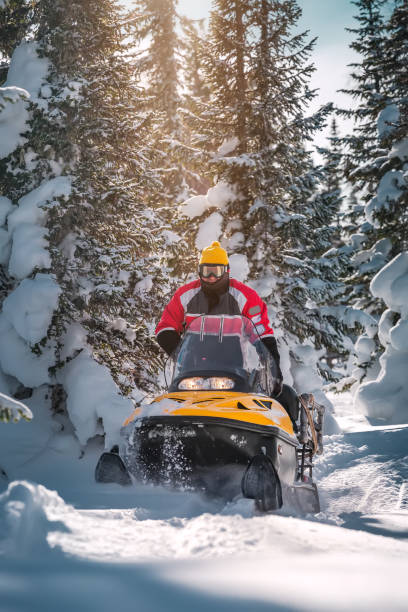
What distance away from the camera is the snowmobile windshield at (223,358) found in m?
5.67

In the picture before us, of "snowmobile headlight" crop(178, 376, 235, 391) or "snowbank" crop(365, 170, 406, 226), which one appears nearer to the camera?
"snowmobile headlight" crop(178, 376, 235, 391)

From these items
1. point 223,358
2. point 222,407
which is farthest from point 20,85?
point 222,407

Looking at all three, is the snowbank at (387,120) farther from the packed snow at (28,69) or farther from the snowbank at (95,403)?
the snowbank at (95,403)

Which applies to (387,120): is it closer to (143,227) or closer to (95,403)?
(143,227)

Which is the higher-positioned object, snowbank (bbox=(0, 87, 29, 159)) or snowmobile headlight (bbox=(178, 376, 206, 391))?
snowbank (bbox=(0, 87, 29, 159))

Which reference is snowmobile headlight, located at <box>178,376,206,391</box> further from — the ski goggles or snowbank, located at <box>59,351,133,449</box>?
snowbank, located at <box>59,351,133,449</box>

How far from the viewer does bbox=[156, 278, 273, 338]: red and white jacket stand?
6426 mm

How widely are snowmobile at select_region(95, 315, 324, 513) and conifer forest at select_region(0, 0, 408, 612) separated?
402 millimetres

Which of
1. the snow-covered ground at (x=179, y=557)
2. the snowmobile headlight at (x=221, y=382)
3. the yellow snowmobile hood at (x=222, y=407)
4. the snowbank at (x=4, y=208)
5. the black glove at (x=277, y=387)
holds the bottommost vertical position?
the snow-covered ground at (x=179, y=557)

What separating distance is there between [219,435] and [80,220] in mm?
5626

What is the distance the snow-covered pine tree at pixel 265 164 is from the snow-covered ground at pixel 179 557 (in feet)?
30.1

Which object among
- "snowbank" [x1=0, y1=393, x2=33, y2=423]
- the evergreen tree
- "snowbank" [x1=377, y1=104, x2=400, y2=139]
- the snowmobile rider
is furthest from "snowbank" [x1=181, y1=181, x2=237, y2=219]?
"snowbank" [x1=0, y1=393, x2=33, y2=423]

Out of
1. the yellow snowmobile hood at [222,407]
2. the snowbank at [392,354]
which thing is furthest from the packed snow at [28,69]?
the snowbank at [392,354]

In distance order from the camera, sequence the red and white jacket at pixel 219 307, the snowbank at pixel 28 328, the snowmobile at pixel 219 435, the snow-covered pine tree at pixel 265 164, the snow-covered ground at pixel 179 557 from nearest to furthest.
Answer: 1. the snow-covered ground at pixel 179 557
2. the snowmobile at pixel 219 435
3. the red and white jacket at pixel 219 307
4. the snowbank at pixel 28 328
5. the snow-covered pine tree at pixel 265 164
